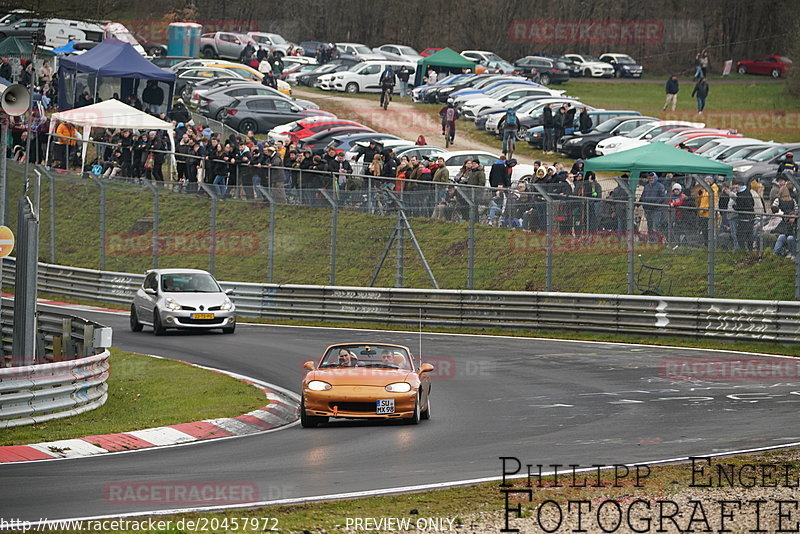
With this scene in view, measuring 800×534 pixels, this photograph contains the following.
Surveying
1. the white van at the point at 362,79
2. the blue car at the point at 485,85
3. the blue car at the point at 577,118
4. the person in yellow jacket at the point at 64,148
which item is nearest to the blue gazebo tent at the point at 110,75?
the person in yellow jacket at the point at 64,148

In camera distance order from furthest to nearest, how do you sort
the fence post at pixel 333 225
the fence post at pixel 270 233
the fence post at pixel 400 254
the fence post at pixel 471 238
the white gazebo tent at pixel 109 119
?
the white gazebo tent at pixel 109 119 → the fence post at pixel 270 233 → the fence post at pixel 333 225 → the fence post at pixel 400 254 → the fence post at pixel 471 238

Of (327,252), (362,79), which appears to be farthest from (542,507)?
(362,79)

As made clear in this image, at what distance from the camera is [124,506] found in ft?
31.3

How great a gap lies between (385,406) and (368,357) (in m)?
1.24

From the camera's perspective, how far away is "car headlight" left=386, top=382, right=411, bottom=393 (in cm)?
1462

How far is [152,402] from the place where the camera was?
55.1 feet

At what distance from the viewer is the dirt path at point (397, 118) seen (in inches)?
1973

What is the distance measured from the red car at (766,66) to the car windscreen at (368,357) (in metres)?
61.6

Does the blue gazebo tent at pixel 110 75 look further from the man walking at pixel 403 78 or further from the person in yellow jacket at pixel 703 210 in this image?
the person in yellow jacket at pixel 703 210

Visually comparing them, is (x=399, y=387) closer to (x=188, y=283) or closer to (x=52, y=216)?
(x=188, y=283)

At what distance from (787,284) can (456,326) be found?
6.90 metres

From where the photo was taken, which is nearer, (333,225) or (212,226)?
(333,225)

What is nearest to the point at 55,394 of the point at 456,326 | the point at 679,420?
the point at 679,420

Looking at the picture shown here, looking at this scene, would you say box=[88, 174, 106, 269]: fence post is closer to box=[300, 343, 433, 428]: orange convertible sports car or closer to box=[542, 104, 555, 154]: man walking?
box=[542, 104, 555, 154]: man walking
